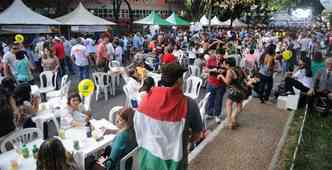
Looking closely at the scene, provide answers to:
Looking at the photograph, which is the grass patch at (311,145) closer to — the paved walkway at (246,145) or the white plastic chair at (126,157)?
the paved walkway at (246,145)

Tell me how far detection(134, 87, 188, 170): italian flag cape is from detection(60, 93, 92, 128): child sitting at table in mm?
2074

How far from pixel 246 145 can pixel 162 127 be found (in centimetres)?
318

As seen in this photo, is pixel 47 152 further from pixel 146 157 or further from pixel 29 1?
pixel 29 1

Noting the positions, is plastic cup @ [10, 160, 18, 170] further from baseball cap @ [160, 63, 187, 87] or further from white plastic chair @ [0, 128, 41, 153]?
baseball cap @ [160, 63, 187, 87]

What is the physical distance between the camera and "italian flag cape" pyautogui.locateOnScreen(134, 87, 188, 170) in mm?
2492

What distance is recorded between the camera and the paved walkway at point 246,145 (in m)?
4.50

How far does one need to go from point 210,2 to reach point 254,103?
37.2 ft

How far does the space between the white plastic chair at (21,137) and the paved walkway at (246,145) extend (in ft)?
7.88

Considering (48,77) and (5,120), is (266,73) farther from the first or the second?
(5,120)

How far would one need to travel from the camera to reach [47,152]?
271 centimetres

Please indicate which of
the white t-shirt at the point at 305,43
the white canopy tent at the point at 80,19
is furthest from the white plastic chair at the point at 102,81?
the white t-shirt at the point at 305,43

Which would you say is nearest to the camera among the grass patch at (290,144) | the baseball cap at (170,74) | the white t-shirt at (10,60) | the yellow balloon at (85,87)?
the baseball cap at (170,74)

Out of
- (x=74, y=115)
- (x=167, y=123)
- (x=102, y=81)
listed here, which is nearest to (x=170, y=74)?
(x=167, y=123)

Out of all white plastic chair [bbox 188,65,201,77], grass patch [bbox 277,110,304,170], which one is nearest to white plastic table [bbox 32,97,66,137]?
grass patch [bbox 277,110,304,170]
